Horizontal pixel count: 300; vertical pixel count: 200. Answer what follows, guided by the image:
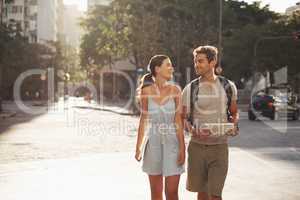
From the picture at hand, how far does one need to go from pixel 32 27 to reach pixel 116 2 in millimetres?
77205

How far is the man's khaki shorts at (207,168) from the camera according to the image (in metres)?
5.07

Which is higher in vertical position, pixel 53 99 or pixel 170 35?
pixel 170 35

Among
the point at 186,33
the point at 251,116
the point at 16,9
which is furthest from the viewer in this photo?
the point at 16,9

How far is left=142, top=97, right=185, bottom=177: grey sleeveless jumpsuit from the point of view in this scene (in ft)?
16.9

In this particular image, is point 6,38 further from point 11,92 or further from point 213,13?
point 11,92

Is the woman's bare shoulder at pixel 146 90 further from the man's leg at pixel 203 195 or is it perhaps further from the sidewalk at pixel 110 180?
the sidewalk at pixel 110 180

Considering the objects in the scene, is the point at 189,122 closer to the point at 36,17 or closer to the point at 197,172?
the point at 197,172

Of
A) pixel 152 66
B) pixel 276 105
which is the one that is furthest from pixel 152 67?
pixel 276 105

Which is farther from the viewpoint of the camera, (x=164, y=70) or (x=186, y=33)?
(x=186, y=33)

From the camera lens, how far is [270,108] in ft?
90.8

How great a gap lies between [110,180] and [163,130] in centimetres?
444

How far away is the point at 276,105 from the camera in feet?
90.2

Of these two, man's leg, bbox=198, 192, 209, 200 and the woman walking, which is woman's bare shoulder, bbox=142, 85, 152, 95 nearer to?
the woman walking

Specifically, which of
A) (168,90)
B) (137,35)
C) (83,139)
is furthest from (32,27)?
(168,90)
